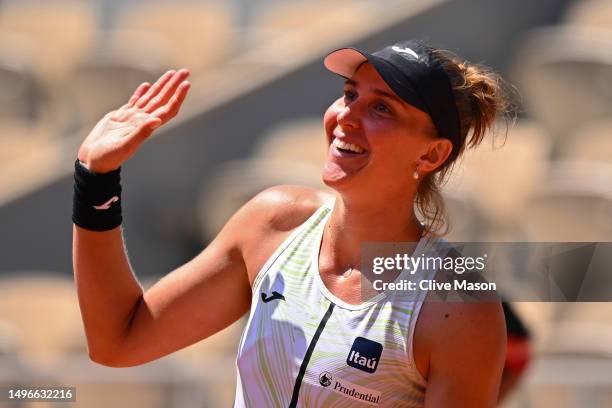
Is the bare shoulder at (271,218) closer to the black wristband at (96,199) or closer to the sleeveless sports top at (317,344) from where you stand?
the sleeveless sports top at (317,344)

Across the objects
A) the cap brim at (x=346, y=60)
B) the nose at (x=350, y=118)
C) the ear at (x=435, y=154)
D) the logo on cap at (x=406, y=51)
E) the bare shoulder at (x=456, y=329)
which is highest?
the logo on cap at (x=406, y=51)

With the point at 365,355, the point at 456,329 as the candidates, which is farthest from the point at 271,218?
the point at 456,329

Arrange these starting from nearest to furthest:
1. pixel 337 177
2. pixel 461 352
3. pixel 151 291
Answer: pixel 461 352, pixel 337 177, pixel 151 291

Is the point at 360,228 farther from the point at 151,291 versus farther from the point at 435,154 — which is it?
the point at 151,291

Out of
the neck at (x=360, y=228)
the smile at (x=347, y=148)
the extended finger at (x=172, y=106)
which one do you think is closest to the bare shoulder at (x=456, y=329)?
the neck at (x=360, y=228)

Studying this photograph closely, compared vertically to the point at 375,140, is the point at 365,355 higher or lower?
lower

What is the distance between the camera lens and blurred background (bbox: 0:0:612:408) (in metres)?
4.83

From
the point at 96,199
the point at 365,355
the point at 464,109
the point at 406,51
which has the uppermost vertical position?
the point at 406,51

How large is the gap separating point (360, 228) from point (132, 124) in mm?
549

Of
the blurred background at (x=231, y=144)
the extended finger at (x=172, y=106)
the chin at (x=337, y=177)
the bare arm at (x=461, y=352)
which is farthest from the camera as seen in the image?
the blurred background at (x=231, y=144)

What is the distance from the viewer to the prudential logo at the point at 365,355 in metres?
2.21

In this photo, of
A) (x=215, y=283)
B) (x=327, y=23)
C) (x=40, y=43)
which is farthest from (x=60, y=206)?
(x=215, y=283)

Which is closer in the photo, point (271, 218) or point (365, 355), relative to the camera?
point (365, 355)

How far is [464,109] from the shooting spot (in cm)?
234
